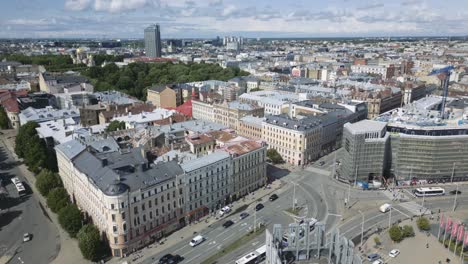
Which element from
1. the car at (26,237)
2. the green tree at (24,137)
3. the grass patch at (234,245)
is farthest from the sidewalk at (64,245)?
the grass patch at (234,245)

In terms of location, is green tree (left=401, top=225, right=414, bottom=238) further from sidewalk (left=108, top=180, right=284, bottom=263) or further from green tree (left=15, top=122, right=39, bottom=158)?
green tree (left=15, top=122, right=39, bottom=158)

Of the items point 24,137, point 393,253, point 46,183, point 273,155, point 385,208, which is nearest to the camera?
point 393,253

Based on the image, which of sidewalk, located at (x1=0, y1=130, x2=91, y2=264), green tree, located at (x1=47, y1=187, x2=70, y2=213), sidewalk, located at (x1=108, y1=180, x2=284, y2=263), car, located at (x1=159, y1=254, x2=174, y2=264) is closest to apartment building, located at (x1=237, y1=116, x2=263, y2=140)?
sidewalk, located at (x1=108, y1=180, x2=284, y2=263)

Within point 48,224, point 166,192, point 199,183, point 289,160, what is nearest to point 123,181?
point 166,192

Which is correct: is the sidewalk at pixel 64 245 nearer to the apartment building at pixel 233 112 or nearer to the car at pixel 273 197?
the car at pixel 273 197

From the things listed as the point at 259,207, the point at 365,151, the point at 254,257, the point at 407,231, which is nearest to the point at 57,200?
the point at 259,207

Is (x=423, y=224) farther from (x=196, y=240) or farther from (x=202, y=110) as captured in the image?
(x=202, y=110)
